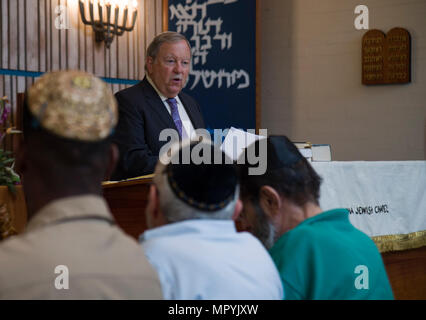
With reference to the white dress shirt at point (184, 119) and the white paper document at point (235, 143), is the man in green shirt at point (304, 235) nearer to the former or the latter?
the white paper document at point (235, 143)

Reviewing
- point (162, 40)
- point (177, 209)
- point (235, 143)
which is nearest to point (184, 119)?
point (162, 40)

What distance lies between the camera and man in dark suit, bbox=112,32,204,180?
10.5ft

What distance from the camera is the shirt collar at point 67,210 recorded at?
937 mm

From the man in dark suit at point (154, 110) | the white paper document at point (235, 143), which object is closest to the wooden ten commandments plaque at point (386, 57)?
the man in dark suit at point (154, 110)

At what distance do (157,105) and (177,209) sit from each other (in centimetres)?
231

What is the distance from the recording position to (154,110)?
339cm

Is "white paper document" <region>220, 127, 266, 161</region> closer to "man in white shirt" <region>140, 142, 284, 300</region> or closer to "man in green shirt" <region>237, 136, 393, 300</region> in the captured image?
"man in green shirt" <region>237, 136, 393, 300</region>

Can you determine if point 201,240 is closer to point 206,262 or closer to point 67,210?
point 206,262

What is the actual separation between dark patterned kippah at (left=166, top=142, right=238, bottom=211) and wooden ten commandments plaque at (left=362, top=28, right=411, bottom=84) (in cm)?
453

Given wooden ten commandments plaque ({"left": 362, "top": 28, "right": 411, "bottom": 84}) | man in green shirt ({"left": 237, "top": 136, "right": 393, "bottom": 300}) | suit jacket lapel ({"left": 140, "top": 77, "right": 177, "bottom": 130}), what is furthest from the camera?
wooden ten commandments plaque ({"left": 362, "top": 28, "right": 411, "bottom": 84})

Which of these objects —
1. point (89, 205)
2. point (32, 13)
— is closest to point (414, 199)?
point (89, 205)

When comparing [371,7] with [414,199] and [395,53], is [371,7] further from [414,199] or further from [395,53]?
[414,199]

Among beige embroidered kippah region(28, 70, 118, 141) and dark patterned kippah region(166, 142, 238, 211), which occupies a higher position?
beige embroidered kippah region(28, 70, 118, 141)

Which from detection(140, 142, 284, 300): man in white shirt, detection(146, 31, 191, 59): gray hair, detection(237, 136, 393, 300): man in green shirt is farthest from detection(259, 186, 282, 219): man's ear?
detection(146, 31, 191, 59): gray hair
